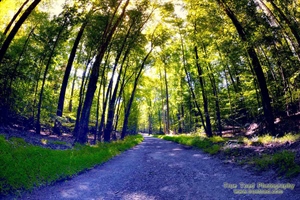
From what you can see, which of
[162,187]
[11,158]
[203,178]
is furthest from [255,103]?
[11,158]

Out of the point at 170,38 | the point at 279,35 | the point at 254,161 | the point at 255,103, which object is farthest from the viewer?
the point at 170,38

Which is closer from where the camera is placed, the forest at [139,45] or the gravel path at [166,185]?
the gravel path at [166,185]

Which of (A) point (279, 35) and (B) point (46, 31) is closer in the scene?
(A) point (279, 35)

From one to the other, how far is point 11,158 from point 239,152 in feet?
26.1

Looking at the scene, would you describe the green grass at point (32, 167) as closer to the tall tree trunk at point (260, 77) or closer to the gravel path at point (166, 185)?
the gravel path at point (166, 185)

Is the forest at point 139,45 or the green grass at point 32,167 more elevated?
the forest at point 139,45

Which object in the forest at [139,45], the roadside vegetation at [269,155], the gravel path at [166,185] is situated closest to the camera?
the gravel path at [166,185]

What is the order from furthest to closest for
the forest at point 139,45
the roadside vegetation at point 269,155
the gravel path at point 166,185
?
1. the forest at point 139,45
2. the roadside vegetation at point 269,155
3. the gravel path at point 166,185

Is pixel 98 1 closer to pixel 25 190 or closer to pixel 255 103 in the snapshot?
pixel 25 190

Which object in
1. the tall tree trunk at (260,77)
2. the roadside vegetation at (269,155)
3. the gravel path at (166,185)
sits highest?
the tall tree trunk at (260,77)

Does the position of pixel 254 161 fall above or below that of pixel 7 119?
below

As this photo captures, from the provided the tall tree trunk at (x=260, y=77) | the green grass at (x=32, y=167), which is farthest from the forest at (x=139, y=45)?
the green grass at (x=32, y=167)

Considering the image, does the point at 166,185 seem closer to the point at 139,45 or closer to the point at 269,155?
the point at 269,155

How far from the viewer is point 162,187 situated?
5461mm
